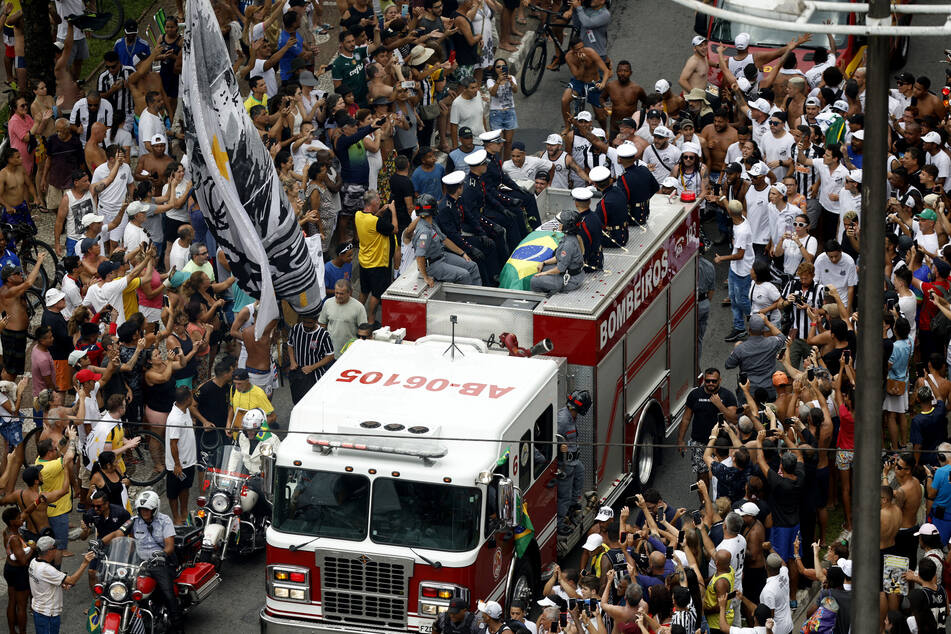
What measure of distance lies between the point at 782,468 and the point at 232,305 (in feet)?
24.9

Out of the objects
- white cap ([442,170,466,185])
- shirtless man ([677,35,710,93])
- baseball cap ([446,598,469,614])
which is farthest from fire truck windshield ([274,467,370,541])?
shirtless man ([677,35,710,93])

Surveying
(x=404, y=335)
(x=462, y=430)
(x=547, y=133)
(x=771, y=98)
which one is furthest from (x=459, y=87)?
(x=462, y=430)

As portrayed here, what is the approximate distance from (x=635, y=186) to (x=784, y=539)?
4572mm

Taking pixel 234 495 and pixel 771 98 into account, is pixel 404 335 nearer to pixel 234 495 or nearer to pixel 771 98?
pixel 234 495

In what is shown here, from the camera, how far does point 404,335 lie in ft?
58.0

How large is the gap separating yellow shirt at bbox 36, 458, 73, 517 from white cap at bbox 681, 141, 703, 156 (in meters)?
9.18

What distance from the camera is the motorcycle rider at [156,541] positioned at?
16.5m

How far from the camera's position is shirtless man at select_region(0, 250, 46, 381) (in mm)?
20234

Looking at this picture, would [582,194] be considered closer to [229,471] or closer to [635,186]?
[635,186]

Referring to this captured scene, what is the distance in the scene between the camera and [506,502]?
1516 centimetres

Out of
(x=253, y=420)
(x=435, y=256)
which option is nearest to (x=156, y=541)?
(x=253, y=420)

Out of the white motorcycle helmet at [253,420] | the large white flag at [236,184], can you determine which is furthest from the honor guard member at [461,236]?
the white motorcycle helmet at [253,420]

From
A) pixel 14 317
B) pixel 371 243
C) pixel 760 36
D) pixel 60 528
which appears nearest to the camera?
pixel 60 528

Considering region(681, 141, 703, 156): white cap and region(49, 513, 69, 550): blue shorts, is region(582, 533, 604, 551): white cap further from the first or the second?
region(681, 141, 703, 156): white cap
